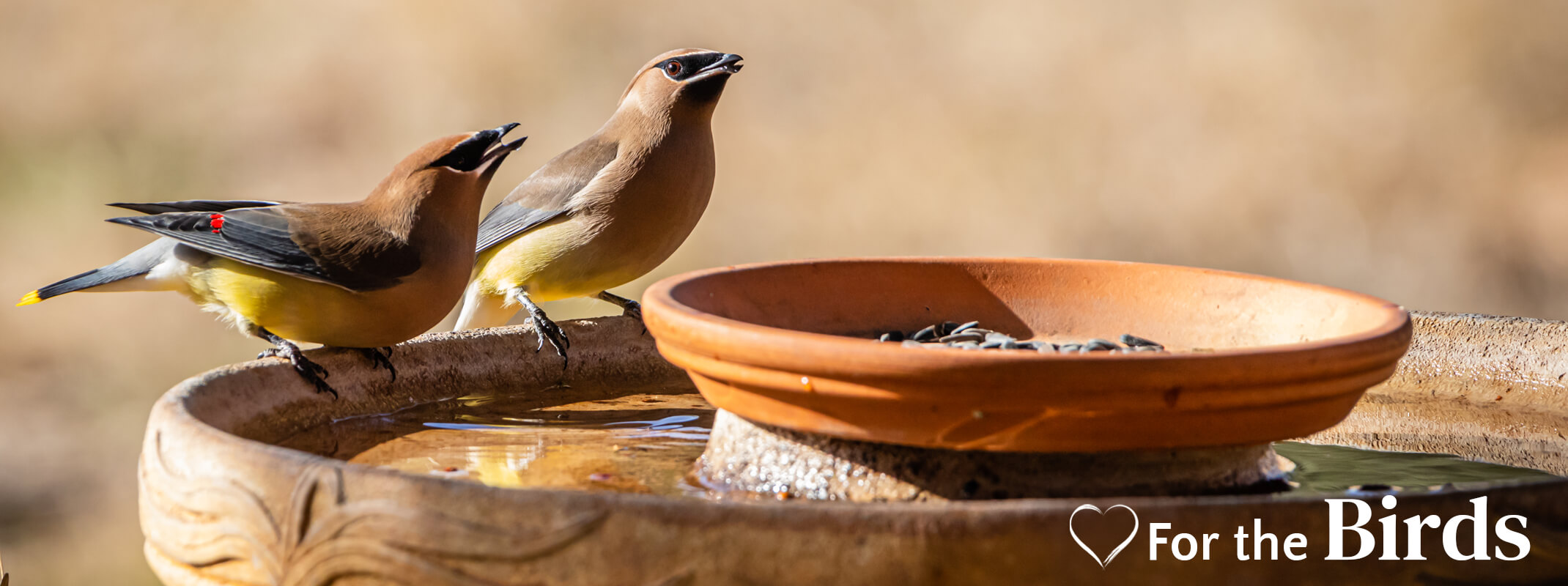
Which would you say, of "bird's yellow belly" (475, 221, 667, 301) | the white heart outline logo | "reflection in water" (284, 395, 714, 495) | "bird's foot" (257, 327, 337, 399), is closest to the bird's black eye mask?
"bird's yellow belly" (475, 221, 667, 301)

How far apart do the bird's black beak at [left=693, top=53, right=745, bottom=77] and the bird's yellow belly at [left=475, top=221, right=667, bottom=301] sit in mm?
536

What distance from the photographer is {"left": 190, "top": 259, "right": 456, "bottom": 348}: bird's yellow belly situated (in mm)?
2965

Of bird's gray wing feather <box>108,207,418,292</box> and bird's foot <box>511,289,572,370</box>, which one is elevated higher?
bird's gray wing feather <box>108,207,418,292</box>

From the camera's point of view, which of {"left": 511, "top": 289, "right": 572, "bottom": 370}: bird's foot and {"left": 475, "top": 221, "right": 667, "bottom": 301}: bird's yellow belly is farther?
{"left": 475, "top": 221, "right": 667, "bottom": 301}: bird's yellow belly

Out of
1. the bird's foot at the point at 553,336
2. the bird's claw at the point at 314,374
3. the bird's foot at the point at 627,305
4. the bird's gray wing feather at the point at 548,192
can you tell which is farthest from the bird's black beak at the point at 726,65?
the bird's claw at the point at 314,374

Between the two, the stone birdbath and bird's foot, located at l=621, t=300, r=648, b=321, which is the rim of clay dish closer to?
the stone birdbath

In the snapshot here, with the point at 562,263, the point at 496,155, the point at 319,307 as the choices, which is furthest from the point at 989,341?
the point at 562,263

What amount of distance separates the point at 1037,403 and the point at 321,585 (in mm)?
1028

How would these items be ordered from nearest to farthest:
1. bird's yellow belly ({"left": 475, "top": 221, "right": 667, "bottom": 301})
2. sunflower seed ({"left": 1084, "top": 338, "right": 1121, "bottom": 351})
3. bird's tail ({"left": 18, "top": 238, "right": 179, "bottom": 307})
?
sunflower seed ({"left": 1084, "top": 338, "right": 1121, "bottom": 351}) → bird's tail ({"left": 18, "top": 238, "right": 179, "bottom": 307}) → bird's yellow belly ({"left": 475, "top": 221, "right": 667, "bottom": 301})

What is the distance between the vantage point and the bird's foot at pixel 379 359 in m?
Result: 3.12

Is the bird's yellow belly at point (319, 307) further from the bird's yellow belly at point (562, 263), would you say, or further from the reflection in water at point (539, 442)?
the bird's yellow belly at point (562, 263)

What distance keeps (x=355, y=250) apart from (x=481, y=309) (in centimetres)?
131

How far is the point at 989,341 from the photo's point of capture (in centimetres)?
245

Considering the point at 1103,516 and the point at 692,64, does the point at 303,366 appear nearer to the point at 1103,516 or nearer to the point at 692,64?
the point at 692,64
